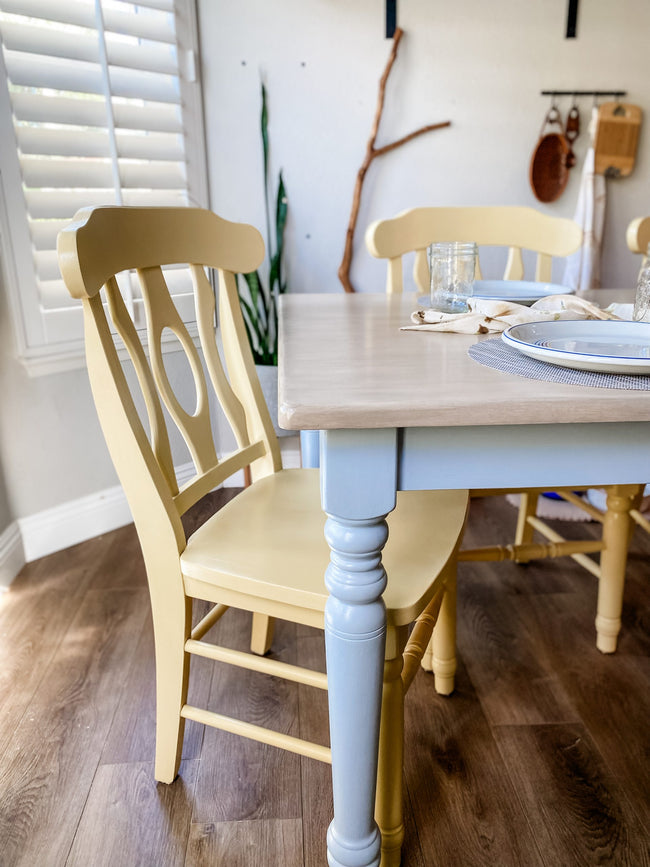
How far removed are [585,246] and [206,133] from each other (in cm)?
141

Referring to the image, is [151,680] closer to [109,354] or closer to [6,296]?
[109,354]

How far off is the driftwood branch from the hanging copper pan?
36 centimetres

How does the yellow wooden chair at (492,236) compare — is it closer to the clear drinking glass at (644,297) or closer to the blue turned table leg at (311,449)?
the blue turned table leg at (311,449)

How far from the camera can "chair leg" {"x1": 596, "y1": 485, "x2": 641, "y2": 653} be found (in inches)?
53.8

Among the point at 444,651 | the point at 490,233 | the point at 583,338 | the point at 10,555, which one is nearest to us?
the point at 583,338

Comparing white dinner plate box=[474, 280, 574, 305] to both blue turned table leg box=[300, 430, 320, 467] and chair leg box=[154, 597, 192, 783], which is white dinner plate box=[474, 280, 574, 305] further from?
chair leg box=[154, 597, 192, 783]

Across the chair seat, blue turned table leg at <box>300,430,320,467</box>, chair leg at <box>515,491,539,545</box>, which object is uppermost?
the chair seat

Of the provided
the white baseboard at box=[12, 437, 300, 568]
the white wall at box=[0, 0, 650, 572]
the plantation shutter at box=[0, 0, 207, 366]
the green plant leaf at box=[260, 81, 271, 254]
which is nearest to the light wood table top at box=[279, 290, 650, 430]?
the plantation shutter at box=[0, 0, 207, 366]

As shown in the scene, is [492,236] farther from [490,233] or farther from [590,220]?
[590,220]

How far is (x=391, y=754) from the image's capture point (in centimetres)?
90

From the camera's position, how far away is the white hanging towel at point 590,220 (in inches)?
91.9

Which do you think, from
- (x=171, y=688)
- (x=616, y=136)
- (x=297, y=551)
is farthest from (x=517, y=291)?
(x=616, y=136)

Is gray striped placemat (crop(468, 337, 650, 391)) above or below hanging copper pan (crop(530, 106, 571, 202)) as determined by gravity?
below

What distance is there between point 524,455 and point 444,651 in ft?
2.49
